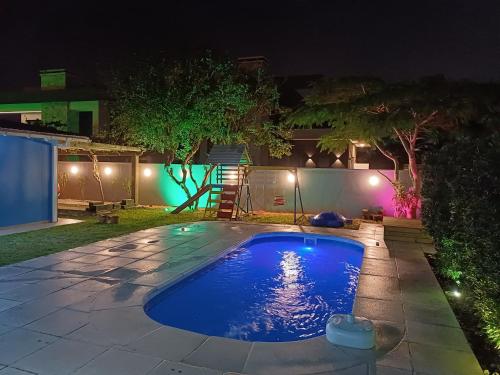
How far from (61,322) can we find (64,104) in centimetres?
2137

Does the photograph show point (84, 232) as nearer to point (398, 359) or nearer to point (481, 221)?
point (398, 359)

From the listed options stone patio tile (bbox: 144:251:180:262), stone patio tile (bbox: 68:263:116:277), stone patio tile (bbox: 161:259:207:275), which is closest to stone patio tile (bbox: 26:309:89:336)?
stone patio tile (bbox: 68:263:116:277)

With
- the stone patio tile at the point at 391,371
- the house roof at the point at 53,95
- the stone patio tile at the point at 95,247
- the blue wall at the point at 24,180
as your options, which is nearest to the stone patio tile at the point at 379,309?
the stone patio tile at the point at 391,371

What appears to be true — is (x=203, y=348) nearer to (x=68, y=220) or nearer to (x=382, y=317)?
(x=382, y=317)

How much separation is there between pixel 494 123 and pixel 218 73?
9.14 meters

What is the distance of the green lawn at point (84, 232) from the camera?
26.3 feet

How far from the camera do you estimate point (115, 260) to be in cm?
741

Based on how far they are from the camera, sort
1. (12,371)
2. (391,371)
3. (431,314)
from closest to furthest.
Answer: (12,371) → (391,371) → (431,314)

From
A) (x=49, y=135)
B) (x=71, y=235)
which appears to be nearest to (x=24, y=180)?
(x=49, y=135)

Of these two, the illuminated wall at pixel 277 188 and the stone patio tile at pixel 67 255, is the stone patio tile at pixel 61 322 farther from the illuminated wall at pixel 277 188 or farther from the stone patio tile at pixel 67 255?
the illuminated wall at pixel 277 188

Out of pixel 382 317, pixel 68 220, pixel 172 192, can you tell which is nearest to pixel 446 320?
pixel 382 317

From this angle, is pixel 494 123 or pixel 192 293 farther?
pixel 494 123

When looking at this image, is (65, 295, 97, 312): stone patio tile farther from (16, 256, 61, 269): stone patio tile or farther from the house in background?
the house in background

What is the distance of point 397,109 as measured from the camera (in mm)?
12836
